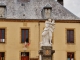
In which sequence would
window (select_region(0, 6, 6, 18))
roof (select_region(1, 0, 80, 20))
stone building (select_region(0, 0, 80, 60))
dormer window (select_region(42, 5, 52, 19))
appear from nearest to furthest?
stone building (select_region(0, 0, 80, 60)), window (select_region(0, 6, 6, 18)), roof (select_region(1, 0, 80, 20)), dormer window (select_region(42, 5, 52, 19))

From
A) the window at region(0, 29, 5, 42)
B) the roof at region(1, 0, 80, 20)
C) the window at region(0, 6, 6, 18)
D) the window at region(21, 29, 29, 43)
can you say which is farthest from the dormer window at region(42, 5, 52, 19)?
the window at region(0, 29, 5, 42)

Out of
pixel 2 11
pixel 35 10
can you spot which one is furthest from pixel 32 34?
pixel 2 11

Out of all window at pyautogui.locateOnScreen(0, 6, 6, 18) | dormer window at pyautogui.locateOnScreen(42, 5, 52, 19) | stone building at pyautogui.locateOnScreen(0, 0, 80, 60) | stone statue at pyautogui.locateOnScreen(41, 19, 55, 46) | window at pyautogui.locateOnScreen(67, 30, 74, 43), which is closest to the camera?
stone statue at pyautogui.locateOnScreen(41, 19, 55, 46)

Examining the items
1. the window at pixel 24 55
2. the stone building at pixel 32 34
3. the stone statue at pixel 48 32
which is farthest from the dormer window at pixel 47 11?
the stone statue at pixel 48 32

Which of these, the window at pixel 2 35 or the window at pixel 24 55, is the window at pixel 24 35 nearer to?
the window at pixel 24 55

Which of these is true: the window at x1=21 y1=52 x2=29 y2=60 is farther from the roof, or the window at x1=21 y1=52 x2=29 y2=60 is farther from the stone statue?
the stone statue

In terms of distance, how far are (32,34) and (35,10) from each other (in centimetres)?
383

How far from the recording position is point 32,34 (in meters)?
47.0

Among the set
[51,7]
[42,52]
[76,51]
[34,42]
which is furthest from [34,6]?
[42,52]

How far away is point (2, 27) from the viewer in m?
46.8

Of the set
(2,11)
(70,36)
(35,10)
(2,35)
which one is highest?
(35,10)

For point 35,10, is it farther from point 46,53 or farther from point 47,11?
point 46,53

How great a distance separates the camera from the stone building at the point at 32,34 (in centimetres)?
4650

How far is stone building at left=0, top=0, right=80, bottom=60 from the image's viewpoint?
46.5m
